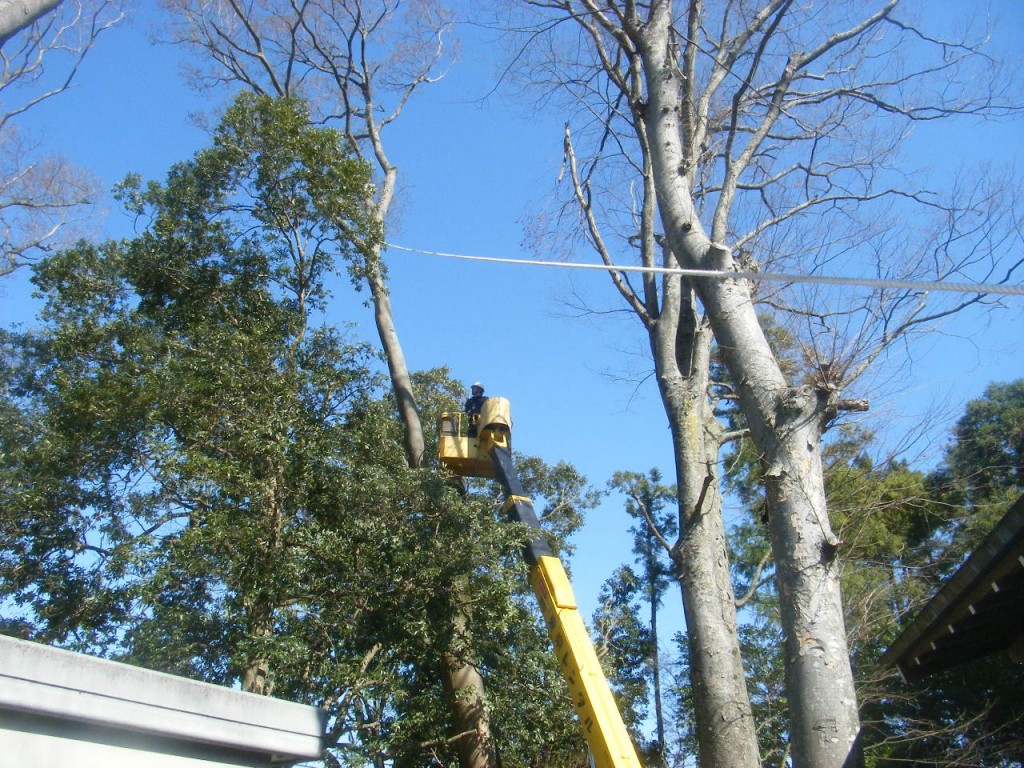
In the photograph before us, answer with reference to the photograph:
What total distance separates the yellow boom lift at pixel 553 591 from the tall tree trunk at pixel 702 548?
2.28 feet

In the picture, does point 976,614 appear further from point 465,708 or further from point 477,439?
point 477,439

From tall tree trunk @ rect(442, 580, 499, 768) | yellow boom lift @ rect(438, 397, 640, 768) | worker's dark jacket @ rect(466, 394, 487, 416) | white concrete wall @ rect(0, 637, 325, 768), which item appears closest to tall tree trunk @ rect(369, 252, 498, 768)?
tall tree trunk @ rect(442, 580, 499, 768)

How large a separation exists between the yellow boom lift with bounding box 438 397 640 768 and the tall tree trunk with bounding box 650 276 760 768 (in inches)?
27.4

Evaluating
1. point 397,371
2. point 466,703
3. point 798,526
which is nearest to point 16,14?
point 798,526

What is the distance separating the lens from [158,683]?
372cm

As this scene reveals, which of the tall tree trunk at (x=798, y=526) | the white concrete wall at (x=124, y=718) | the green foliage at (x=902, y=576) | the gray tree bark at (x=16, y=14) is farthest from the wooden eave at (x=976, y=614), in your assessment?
the gray tree bark at (x=16, y=14)

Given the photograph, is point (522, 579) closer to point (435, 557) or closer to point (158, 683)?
point (435, 557)

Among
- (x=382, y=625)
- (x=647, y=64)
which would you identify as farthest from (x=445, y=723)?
(x=647, y=64)

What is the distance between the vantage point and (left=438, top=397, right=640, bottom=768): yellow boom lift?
665 cm

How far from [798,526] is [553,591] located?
3.17 meters

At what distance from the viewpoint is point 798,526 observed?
16.9 ft

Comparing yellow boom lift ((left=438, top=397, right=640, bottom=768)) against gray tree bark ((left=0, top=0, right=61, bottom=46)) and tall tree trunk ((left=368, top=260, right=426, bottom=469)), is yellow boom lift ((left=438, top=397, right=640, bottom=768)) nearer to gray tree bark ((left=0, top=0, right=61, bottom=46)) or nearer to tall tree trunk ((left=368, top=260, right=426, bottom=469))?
tall tree trunk ((left=368, top=260, right=426, bottom=469))

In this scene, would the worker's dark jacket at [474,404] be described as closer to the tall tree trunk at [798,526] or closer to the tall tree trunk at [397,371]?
the tall tree trunk at [397,371]

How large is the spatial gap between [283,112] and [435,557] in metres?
5.77
